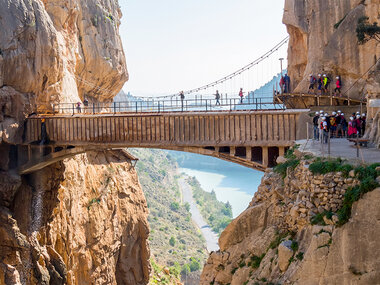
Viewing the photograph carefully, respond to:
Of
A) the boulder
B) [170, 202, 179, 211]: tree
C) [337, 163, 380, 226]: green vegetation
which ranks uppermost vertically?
[337, 163, 380, 226]: green vegetation

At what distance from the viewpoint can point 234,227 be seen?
1473 centimetres

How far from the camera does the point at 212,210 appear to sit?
112 meters

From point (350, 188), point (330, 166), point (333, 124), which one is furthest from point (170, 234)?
point (350, 188)

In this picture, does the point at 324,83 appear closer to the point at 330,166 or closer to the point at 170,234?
the point at 330,166

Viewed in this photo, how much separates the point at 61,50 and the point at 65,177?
7.19 meters

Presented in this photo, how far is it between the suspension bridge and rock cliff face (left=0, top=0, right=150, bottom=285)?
4.08ft

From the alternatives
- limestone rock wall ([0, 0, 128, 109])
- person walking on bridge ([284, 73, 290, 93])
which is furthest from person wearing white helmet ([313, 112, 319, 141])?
limestone rock wall ([0, 0, 128, 109])

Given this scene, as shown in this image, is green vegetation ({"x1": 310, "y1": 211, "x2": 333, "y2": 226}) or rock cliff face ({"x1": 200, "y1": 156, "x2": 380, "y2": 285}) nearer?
rock cliff face ({"x1": 200, "y1": 156, "x2": 380, "y2": 285})

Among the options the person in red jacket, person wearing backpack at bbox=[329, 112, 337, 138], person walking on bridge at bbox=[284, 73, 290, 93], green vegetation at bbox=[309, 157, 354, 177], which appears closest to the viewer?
green vegetation at bbox=[309, 157, 354, 177]

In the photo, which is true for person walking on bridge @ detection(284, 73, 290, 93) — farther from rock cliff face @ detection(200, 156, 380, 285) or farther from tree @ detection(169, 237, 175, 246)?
tree @ detection(169, 237, 175, 246)

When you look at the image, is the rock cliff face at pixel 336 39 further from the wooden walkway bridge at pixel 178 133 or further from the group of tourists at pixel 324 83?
the wooden walkway bridge at pixel 178 133

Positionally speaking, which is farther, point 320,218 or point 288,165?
point 288,165

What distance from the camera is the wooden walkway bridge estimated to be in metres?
19.9

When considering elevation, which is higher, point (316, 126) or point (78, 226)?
point (316, 126)
